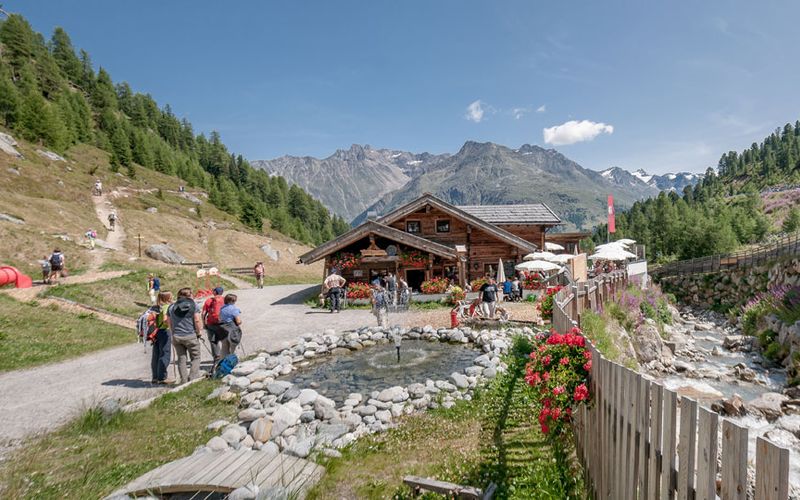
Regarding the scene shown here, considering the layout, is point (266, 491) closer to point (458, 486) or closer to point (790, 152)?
point (458, 486)

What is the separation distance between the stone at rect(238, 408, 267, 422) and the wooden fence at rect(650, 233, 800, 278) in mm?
34217

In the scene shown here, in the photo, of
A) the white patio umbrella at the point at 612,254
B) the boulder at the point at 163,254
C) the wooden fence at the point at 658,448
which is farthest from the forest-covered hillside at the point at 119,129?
the wooden fence at the point at 658,448

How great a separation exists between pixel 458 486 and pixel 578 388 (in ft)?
6.24

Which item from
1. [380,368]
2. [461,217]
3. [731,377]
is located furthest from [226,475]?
[461,217]

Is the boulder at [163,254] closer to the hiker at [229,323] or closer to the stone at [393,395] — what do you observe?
the hiker at [229,323]

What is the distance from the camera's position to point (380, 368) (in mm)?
10969

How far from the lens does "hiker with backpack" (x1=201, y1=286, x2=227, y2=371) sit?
989cm

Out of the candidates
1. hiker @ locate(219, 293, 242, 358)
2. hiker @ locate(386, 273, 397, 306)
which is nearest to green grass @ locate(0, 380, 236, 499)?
hiker @ locate(219, 293, 242, 358)

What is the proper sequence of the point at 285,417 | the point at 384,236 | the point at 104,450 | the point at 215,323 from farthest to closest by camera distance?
the point at 384,236, the point at 215,323, the point at 285,417, the point at 104,450

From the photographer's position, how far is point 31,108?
59938mm

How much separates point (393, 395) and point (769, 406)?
10.8 m

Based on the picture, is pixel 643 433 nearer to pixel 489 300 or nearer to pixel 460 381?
pixel 460 381

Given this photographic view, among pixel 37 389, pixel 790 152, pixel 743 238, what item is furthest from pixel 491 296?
pixel 790 152

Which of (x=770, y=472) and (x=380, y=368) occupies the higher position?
(x=770, y=472)
